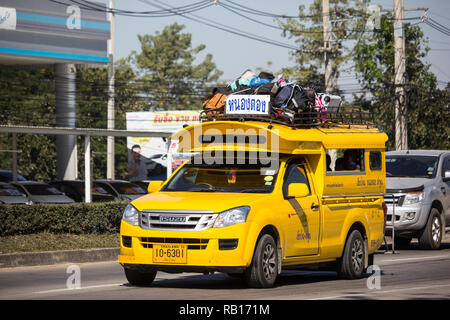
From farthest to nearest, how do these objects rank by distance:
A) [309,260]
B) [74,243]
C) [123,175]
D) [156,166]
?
1. [123,175]
2. [156,166]
3. [74,243]
4. [309,260]

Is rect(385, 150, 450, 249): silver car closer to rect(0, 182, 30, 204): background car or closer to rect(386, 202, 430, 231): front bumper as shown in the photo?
rect(386, 202, 430, 231): front bumper

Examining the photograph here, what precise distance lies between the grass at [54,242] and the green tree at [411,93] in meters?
28.2

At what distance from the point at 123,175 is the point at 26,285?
2644 inches

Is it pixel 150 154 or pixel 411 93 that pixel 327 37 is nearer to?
pixel 411 93

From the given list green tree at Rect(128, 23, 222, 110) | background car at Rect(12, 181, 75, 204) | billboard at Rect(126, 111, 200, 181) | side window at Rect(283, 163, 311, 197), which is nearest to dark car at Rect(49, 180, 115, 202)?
background car at Rect(12, 181, 75, 204)

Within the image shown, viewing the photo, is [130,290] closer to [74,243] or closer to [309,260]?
[309,260]

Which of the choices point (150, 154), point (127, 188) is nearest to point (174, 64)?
point (150, 154)

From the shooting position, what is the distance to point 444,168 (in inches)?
822

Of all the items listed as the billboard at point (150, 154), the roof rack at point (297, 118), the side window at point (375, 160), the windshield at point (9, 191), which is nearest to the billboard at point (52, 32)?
the windshield at point (9, 191)

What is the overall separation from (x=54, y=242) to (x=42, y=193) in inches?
445

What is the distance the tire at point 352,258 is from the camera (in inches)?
527

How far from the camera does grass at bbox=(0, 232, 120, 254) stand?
1781 centimetres

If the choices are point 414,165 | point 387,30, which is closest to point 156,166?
point 387,30

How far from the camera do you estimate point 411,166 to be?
68.6 ft
